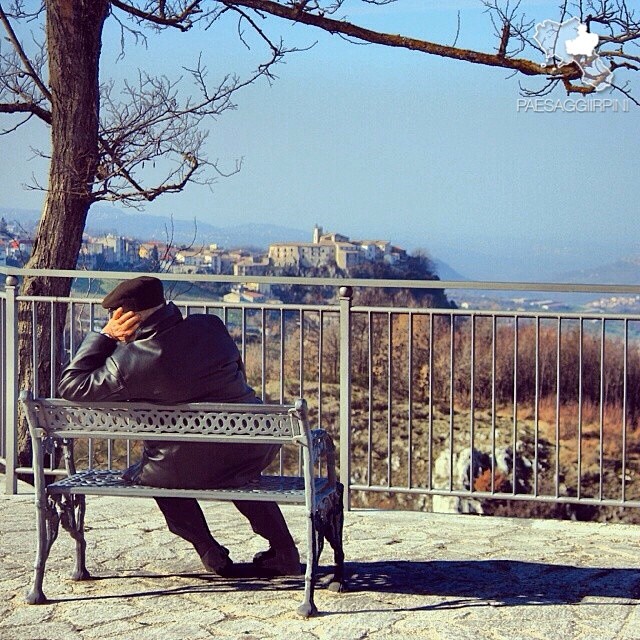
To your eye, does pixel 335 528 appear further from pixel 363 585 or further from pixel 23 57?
pixel 23 57

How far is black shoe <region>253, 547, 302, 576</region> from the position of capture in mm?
5434

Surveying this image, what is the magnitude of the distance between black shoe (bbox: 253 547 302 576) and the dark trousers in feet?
0.12

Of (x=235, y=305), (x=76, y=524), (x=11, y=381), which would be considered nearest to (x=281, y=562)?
(x=76, y=524)

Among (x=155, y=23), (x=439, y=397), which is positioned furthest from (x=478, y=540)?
(x=439, y=397)

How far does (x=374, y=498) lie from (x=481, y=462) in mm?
2378

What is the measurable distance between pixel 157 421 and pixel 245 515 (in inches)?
27.3

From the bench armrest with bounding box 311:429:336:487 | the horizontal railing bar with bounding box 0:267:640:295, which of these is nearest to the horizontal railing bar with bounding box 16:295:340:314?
the horizontal railing bar with bounding box 0:267:640:295

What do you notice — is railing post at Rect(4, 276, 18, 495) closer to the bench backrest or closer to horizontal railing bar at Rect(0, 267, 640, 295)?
horizontal railing bar at Rect(0, 267, 640, 295)

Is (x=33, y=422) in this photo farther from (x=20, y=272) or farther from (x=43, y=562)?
(x=20, y=272)

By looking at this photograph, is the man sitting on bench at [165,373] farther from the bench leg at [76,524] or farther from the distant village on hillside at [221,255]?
the distant village on hillside at [221,255]

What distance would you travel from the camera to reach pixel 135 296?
4.88 meters

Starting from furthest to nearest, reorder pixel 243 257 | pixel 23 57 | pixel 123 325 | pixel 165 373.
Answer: pixel 243 257, pixel 23 57, pixel 123 325, pixel 165 373

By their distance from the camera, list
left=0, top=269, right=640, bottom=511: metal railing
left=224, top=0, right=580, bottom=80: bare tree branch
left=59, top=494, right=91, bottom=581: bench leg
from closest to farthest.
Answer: left=59, top=494, right=91, bottom=581: bench leg < left=0, top=269, right=640, bottom=511: metal railing < left=224, top=0, right=580, bottom=80: bare tree branch

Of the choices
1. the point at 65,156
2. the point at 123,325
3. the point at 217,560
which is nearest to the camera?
the point at 123,325
